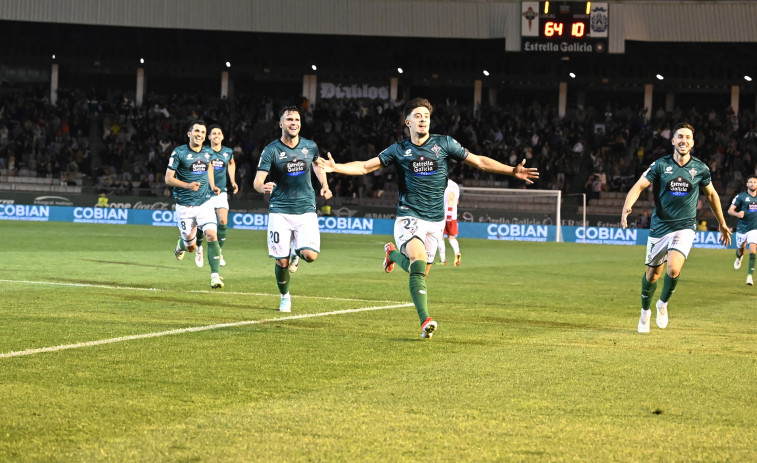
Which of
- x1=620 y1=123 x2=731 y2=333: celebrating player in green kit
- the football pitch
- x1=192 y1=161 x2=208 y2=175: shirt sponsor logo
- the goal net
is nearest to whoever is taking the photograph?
the football pitch

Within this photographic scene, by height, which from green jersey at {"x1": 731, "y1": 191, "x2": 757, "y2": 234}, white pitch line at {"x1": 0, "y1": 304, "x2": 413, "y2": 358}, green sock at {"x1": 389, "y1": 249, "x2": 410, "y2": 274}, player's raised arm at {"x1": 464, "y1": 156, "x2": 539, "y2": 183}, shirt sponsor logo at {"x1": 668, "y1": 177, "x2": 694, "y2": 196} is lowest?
white pitch line at {"x1": 0, "y1": 304, "x2": 413, "y2": 358}

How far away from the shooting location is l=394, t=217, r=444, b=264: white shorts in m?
10.6

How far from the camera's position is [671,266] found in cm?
1170

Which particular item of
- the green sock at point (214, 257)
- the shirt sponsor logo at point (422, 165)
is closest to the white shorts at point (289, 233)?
the shirt sponsor logo at point (422, 165)

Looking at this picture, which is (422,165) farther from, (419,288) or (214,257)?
(214,257)

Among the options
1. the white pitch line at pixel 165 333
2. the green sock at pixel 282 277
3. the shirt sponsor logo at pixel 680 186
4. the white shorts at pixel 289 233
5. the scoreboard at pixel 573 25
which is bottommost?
the white pitch line at pixel 165 333

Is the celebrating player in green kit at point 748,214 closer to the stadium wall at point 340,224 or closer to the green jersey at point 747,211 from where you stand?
the green jersey at point 747,211

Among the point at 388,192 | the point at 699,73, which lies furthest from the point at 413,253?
the point at 699,73

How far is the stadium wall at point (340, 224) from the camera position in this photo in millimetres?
39531

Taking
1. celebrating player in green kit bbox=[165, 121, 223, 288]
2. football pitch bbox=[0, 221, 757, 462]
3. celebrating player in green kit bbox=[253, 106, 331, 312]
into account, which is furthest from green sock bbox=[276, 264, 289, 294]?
celebrating player in green kit bbox=[165, 121, 223, 288]

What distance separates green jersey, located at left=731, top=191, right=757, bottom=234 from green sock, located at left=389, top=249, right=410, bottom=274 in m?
13.4

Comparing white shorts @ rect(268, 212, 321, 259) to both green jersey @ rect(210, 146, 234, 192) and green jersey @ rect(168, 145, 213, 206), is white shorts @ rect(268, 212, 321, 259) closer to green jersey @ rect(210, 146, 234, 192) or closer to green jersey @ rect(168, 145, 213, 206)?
green jersey @ rect(168, 145, 213, 206)

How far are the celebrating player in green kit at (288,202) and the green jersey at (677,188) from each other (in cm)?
409

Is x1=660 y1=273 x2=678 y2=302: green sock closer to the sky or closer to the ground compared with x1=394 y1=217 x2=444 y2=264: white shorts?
closer to the ground
